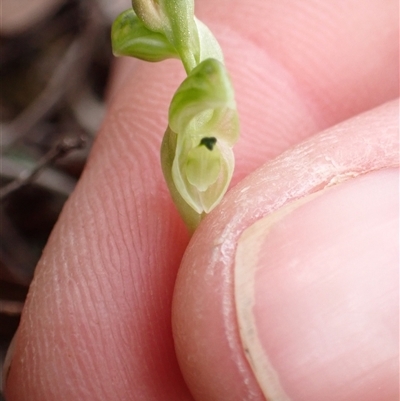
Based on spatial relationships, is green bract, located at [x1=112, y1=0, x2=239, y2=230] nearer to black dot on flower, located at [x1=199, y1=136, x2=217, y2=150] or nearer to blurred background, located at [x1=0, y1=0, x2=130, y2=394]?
black dot on flower, located at [x1=199, y1=136, x2=217, y2=150]

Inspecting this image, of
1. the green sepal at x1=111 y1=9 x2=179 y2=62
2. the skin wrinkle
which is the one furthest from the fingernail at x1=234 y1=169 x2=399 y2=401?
the skin wrinkle

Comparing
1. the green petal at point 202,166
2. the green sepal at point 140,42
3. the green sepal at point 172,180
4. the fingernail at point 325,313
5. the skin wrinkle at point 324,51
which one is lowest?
the fingernail at point 325,313

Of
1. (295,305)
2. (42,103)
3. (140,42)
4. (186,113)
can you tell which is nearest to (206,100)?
(186,113)

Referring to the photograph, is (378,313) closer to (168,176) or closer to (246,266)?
(246,266)

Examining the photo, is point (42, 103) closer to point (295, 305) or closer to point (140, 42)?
point (140, 42)

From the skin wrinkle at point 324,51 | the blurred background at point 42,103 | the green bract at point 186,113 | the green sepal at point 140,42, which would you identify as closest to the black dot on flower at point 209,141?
the green bract at point 186,113

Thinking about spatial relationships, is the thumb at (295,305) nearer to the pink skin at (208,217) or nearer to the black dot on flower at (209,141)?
the pink skin at (208,217)

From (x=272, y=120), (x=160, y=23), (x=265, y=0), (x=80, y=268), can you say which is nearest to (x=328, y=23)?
(x=265, y=0)
